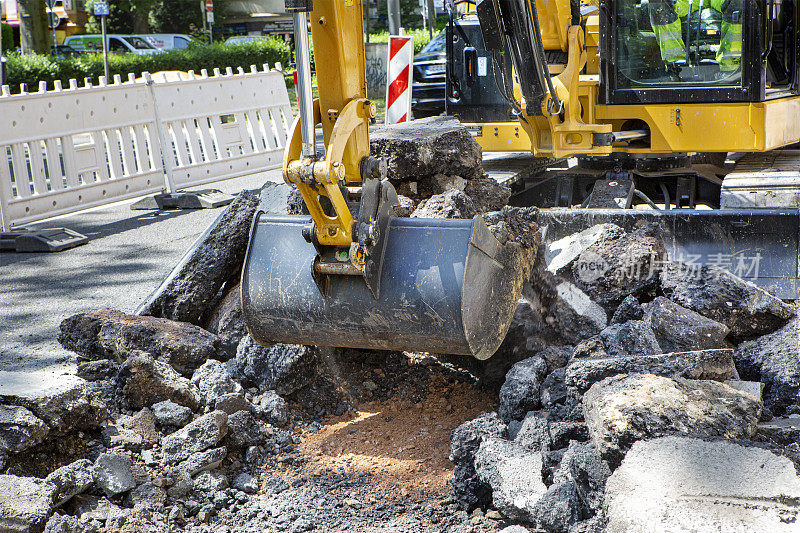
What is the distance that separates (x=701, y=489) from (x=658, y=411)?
1.29ft

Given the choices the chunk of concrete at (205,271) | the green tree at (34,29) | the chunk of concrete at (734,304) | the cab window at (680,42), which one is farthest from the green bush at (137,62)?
the chunk of concrete at (734,304)

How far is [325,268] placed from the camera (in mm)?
3498

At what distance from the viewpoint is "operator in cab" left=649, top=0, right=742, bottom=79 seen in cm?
561

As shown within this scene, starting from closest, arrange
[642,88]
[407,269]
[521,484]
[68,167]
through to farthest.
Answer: [521,484] → [407,269] → [642,88] → [68,167]

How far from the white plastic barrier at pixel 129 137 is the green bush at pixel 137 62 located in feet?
41.7

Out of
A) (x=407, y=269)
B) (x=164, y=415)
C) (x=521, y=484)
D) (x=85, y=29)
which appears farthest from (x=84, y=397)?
(x=85, y=29)

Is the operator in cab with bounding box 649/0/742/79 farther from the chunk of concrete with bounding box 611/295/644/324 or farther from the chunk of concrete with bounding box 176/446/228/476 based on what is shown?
the chunk of concrete with bounding box 176/446/228/476

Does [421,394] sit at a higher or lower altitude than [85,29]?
lower

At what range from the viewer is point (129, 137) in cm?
918

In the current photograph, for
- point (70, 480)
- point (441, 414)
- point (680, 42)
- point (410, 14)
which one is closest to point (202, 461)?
point (70, 480)

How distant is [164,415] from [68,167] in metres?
5.62

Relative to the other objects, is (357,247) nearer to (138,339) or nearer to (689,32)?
(138,339)

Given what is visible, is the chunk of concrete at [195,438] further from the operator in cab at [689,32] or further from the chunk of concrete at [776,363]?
the operator in cab at [689,32]

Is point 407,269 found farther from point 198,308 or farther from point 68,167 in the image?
point 68,167
